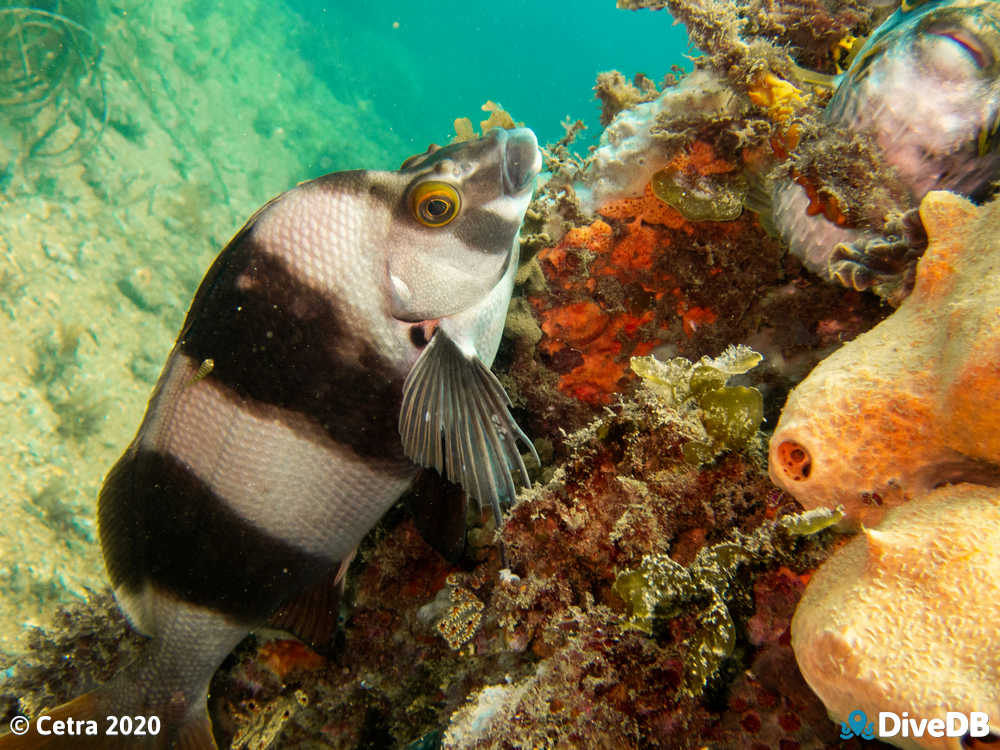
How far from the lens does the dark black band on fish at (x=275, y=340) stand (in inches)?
82.4

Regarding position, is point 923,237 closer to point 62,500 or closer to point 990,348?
point 990,348

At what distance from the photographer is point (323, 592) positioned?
2.59 metres

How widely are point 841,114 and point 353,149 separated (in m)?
27.1

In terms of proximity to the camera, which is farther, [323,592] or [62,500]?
[62,500]

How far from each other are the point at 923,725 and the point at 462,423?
1588mm

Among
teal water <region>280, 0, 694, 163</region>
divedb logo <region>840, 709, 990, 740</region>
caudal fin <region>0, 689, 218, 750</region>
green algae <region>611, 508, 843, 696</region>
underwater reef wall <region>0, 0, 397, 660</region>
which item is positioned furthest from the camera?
teal water <region>280, 0, 694, 163</region>

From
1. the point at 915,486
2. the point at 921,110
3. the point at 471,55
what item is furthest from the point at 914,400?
the point at 471,55

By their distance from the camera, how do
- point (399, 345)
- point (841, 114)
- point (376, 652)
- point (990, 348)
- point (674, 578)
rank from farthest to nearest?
point (376, 652) → point (399, 345) → point (841, 114) → point (674, 578) → point (990, 348)

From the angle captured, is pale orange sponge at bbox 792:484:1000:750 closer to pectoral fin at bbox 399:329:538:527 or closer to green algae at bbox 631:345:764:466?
green algae at bbox 631:345:764:466

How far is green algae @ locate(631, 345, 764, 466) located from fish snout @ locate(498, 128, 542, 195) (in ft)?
3.33

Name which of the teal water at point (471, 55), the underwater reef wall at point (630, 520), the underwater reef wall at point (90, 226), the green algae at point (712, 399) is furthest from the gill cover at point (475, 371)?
the teal water at point (471, 55)

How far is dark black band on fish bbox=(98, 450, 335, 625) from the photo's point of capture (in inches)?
83.9

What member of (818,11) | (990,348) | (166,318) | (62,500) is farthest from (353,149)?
(990,348)

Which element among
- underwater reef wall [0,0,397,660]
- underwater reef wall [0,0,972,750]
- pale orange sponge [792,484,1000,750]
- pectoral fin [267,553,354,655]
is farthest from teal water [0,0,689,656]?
pale orange sponge [792,484,1000,750]
